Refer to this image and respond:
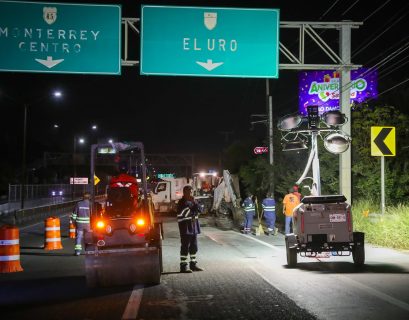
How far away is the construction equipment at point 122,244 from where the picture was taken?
1167 centimetres

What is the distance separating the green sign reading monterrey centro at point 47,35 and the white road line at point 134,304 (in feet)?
29.8

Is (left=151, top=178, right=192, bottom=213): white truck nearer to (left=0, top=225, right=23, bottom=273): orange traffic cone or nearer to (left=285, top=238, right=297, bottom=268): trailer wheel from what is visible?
(left=0, top=225, right=23, bottom=273): orange traffic cone

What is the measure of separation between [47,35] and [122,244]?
351 inches

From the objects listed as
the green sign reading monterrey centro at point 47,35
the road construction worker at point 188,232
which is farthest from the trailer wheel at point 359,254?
the green sign reading monterrey centro at point 47,35

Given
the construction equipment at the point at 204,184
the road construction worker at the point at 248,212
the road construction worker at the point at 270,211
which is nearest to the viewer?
the road construction worker at the point at 270,211

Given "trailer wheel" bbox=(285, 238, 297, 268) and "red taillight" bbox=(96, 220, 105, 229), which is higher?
"red taillight" bbox=(96, 220, 105, 229)

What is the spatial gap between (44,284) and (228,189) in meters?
20.9

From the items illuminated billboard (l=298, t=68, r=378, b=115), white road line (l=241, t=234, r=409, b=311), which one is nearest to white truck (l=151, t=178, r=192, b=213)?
illuminated billboard (l=298, t=68, r=378, b=115)

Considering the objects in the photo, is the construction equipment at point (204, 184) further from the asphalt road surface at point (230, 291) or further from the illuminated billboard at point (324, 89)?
the asphalt road surface at point (230, 291)

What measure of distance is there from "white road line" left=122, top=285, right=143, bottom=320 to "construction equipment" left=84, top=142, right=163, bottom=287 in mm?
395

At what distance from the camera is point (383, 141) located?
18.3 m

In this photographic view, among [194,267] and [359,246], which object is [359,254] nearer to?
[359,246]

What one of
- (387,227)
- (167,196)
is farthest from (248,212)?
(167,196)

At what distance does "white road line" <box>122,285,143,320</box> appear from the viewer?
9.08 meters
